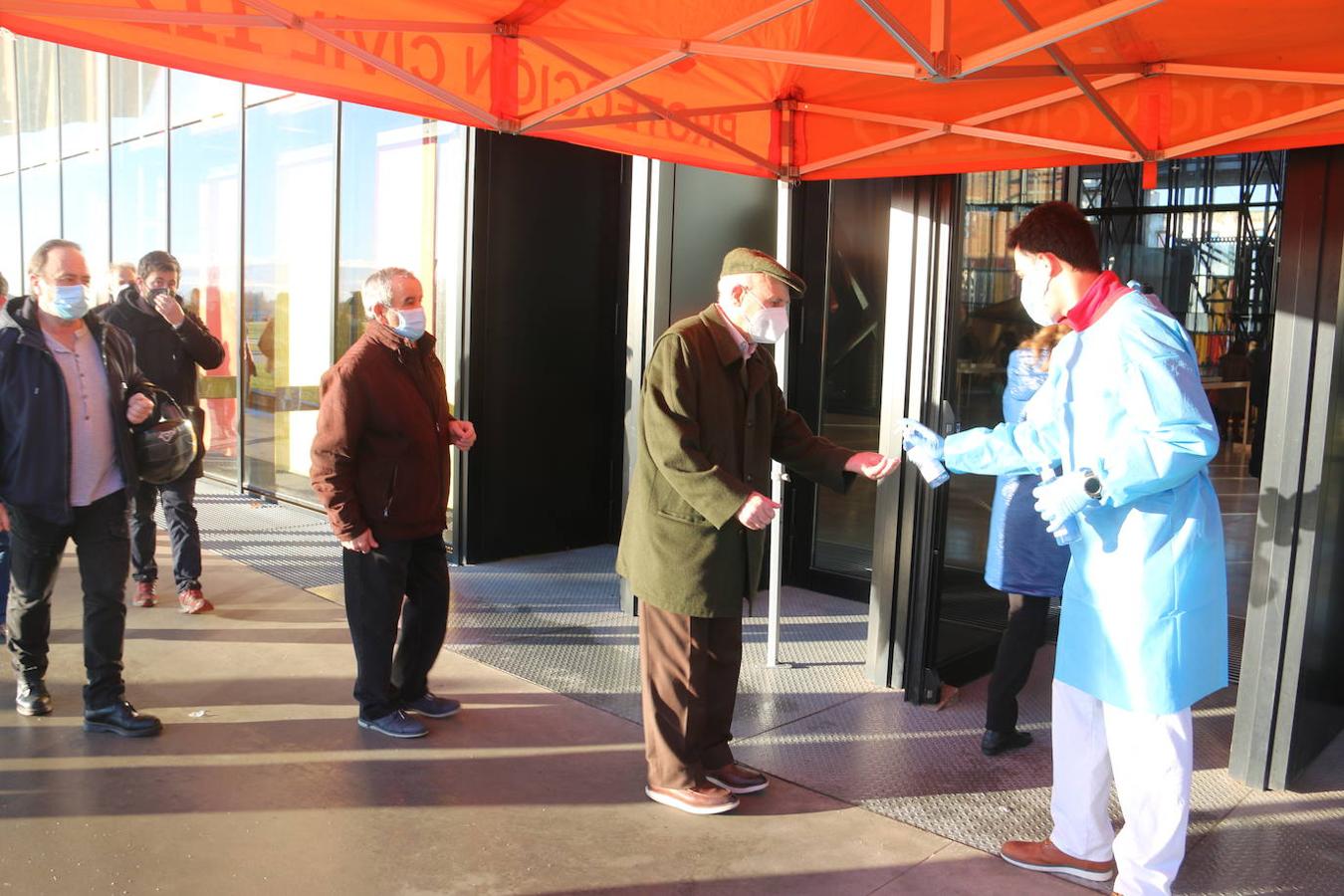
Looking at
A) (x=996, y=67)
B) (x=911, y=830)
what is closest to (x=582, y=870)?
(x=911, y=830)

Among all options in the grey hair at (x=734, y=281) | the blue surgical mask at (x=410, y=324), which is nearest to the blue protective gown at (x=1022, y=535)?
the grey hair at (x=734, y=281)

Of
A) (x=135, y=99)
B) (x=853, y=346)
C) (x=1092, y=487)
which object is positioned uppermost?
(x=135, y=99)

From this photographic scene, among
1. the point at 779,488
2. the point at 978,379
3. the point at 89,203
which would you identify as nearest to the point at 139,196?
the point at 89,203

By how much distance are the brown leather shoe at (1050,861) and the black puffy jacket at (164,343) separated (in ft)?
13.8

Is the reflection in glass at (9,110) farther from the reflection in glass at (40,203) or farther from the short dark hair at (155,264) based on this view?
the short dark hair at (155,264)

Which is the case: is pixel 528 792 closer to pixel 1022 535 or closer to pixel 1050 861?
pixel 1050 861

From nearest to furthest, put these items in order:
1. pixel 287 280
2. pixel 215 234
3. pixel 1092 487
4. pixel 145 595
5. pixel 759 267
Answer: pixel 1092 487
pixel 759 267
pixel 145 595
pixel 287 280
pixel 215 234

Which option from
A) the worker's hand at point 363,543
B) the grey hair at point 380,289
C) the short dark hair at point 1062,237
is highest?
the short dark hair at point 1062,237

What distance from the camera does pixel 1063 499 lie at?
2.83m

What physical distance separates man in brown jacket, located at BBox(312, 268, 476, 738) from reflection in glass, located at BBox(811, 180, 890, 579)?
2680 mm

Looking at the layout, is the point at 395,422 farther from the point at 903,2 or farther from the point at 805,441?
the point at 903,2

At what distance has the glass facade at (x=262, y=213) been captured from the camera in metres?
7.61

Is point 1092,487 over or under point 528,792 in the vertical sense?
over

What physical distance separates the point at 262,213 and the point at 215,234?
1.00m
